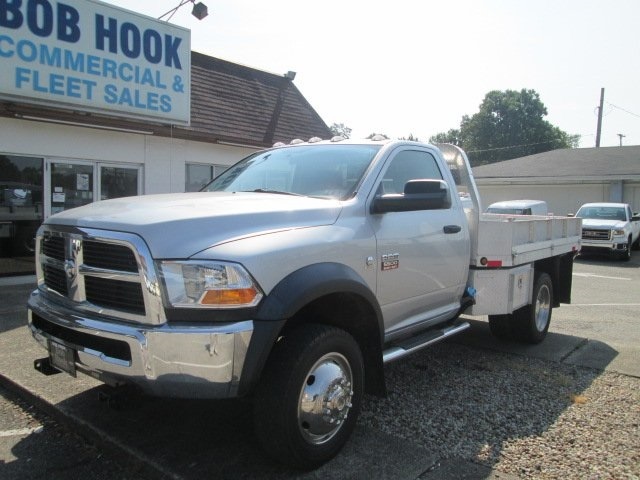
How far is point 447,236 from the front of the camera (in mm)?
4531

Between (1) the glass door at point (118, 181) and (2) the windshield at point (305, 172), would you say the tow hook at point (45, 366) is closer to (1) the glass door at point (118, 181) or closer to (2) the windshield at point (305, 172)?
(2) the windshield at point (305, 172)

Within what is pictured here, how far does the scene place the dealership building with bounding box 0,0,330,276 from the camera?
843 centimetres

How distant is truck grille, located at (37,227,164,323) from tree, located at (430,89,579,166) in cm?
7331

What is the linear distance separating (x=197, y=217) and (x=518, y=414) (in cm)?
285

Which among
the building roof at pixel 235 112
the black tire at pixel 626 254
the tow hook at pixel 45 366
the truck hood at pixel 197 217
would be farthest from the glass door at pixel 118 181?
the black tire at pixel 626 254

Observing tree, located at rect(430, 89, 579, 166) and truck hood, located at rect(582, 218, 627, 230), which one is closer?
truck hood, located at rect(582, 218, 627, 230)

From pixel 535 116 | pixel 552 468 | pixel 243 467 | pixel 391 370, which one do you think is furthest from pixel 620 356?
pixel 535 116

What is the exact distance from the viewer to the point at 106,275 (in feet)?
9.65

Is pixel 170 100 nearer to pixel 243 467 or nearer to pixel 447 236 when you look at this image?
pixel 447 236

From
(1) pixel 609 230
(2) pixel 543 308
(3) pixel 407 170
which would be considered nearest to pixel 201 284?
(3) pixel 407 170

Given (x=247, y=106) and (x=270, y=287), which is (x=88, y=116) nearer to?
(x=247, y=106)

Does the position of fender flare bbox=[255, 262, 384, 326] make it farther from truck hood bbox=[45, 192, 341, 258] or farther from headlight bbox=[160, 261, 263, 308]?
truck hood bbox=[45, 192, 341, 258]

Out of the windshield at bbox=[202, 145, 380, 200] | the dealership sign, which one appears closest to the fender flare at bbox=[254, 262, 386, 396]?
the windshield at bbox=[202, 145, 380, 200]

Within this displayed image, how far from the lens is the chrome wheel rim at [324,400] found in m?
3.07
